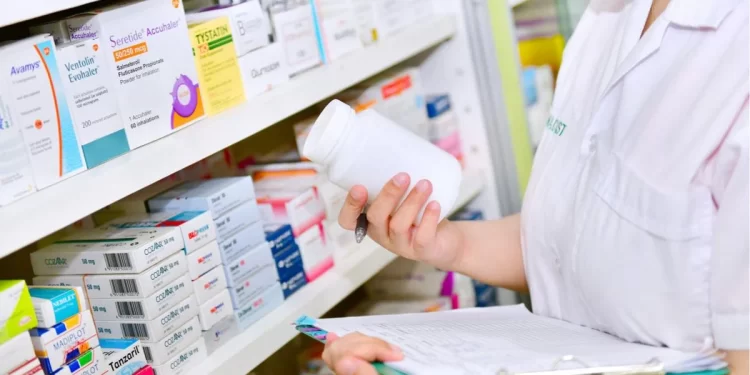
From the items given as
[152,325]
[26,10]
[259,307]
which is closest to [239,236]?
[259,307]

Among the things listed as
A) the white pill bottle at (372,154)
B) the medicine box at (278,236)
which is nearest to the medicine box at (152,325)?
the medicine box at (278,236)

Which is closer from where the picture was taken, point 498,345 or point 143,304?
point 498,345

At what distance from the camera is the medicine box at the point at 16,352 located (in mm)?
913

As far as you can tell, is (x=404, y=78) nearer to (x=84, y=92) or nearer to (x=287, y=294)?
(x=287, y=294)

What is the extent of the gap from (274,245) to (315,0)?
1.44ft

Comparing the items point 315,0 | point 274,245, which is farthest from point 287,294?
point 315,0

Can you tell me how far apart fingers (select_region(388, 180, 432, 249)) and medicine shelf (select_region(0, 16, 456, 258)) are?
1.01ft

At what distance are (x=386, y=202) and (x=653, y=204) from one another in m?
0.31

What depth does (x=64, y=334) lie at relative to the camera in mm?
995

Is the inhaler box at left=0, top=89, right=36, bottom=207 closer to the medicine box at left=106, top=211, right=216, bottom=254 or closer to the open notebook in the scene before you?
the medicine box at left=106, top=211, right=216, bottom=254

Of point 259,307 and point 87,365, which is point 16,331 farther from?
point 259,307

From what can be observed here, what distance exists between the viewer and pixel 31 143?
0.97 meters

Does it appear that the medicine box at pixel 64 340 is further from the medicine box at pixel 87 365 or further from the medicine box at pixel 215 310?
the medicine box at pixel 215 310

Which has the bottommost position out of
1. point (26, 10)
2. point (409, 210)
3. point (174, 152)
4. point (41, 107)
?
point (409, 210)
